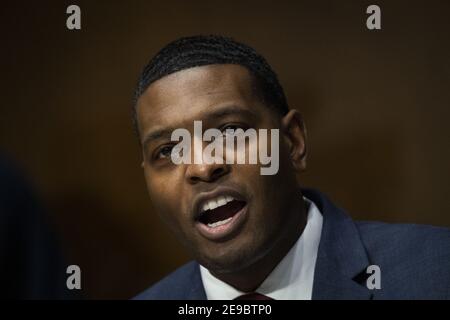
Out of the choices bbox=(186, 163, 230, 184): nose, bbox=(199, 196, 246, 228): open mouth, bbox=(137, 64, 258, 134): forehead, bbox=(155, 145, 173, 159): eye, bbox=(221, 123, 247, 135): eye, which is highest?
bbox=(137, 64, 258, 134): forehead

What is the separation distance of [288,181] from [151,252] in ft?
1.36

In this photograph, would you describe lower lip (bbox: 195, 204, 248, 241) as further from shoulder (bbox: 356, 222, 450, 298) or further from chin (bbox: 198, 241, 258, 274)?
shoulder (bbox: 356, 222, 450, 298)

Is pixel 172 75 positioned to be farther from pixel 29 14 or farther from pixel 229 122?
pixel 29 14

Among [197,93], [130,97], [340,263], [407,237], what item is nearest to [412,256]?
[407,237]

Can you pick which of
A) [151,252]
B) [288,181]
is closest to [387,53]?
[288,181]

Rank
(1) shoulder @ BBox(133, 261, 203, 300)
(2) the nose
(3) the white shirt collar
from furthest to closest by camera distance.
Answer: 1. (1) shoulder @ BBox(133, 261, 203, 300)
2. (3) the white shirt collar
3. (2) the nose

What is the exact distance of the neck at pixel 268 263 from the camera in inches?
62.7

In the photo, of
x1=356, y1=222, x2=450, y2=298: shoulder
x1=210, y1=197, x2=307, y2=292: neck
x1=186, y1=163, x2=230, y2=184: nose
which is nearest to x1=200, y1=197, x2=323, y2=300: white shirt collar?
x1=210, y1=197, x2=307, y2=292: neck

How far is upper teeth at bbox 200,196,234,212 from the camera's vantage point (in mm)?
1515

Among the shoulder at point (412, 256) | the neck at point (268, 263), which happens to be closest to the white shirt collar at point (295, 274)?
the neck at point (268, 263)

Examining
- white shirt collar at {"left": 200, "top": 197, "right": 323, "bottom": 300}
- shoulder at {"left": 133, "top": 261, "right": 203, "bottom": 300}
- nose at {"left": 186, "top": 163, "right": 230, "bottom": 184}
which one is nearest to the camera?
nose at {"left": 186, "top": 163, "right": 230, "bottom": 184}

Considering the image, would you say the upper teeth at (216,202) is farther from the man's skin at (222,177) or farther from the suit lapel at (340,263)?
the suit lapel at (340,263)

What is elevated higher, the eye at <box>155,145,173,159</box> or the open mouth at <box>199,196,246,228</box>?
the eye at <box>155,145,173,159</box>

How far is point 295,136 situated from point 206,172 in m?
0.25
